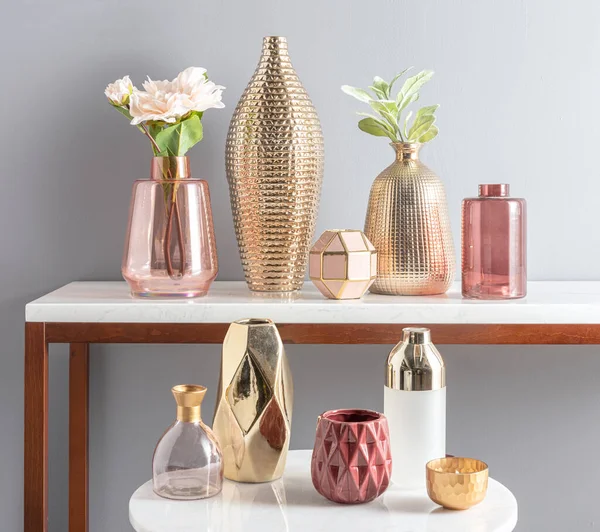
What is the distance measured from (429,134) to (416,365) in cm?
47

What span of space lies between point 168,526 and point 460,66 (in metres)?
0.88

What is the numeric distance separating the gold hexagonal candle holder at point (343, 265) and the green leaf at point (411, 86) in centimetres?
22

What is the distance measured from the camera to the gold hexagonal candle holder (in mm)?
1066

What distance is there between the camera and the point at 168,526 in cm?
75

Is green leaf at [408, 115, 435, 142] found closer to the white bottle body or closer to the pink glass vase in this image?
the pink glass vase

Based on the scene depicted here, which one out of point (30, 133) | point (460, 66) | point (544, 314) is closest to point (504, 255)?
point (544, 314)

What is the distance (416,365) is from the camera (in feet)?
2.69

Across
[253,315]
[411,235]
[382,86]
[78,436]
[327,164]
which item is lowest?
[78,436]

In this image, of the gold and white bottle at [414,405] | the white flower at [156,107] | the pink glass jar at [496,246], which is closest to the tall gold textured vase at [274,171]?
the white flower at [156,107]

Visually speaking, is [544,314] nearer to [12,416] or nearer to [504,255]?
[504,255]

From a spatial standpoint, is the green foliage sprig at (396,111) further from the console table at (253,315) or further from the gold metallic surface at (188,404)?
the gold metallic surface at (188,404)

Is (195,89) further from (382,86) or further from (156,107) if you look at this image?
(382,86)

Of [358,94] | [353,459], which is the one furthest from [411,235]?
[353,459]

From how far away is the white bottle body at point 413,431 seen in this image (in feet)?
2.70
